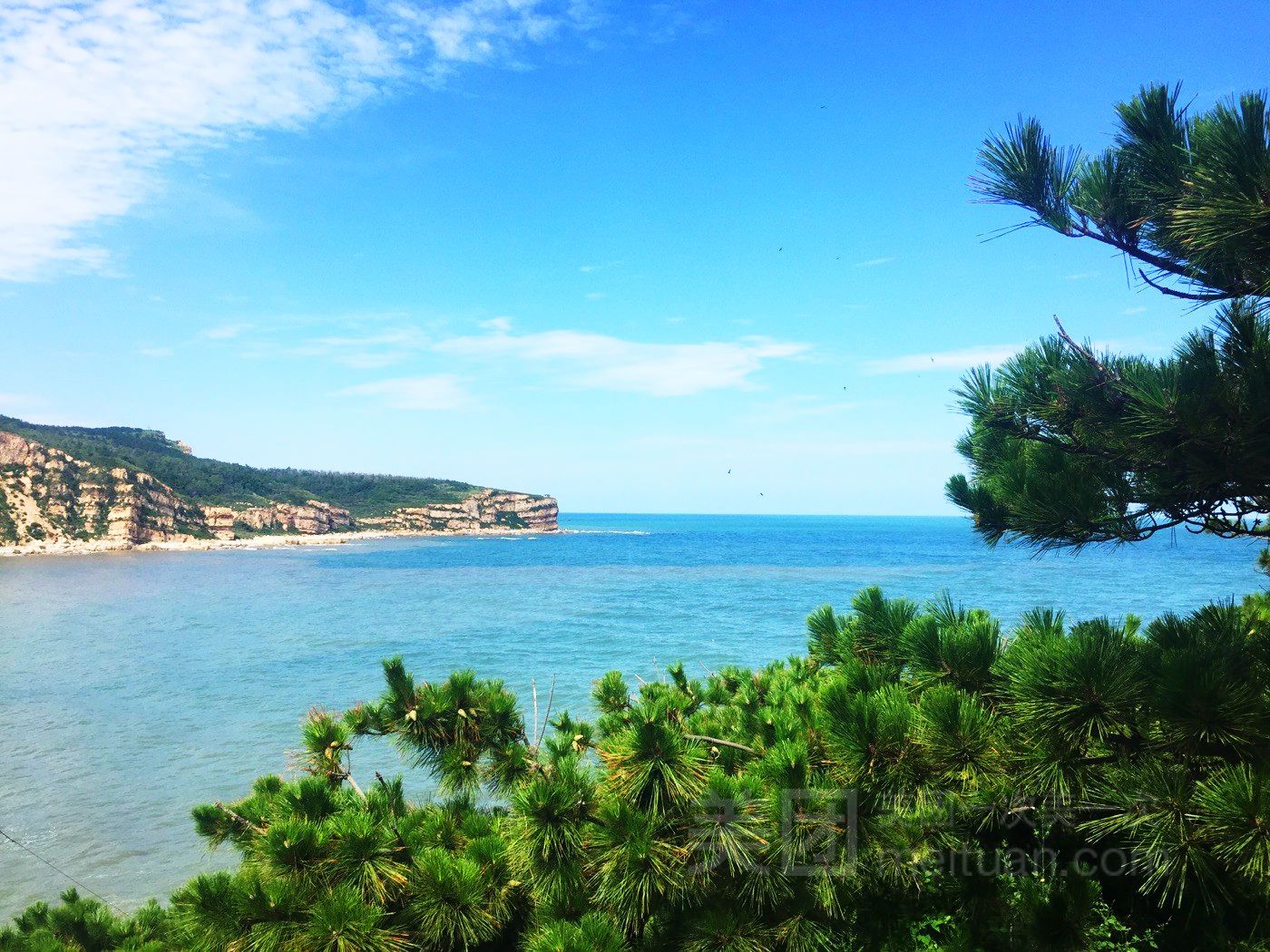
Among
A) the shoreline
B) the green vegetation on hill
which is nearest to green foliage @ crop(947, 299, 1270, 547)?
the shoreline

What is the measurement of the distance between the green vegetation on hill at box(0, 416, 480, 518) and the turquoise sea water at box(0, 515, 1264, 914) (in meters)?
25.5

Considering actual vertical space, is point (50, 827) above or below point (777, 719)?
below

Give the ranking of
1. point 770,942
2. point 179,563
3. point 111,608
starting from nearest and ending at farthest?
1. point 770,942
2. point 111,608
3. point 179,563

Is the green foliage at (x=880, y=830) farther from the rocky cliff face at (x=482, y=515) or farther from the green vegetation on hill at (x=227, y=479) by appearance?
the rocky cliff face at (x=482, y=515)

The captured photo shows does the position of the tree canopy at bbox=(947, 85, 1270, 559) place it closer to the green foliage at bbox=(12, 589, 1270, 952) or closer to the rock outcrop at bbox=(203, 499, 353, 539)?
the green foliage at bbox=(12, 589, 1270, 952)

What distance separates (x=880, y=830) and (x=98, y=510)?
81220mm

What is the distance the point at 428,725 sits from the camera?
4543 millimetres

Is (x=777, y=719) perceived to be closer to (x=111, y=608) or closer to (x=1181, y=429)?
(x=1181, y=429)

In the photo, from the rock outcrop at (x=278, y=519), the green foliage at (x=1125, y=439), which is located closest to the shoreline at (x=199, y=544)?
the rock outcrop at (x=278, y=519)

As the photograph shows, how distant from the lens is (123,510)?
69250 millimetres

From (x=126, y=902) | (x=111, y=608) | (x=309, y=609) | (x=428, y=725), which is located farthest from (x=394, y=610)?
(x=428, y=725)

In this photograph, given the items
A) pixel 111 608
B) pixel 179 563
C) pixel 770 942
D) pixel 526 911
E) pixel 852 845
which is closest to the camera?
pixel 852 845

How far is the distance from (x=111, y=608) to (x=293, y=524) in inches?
2434

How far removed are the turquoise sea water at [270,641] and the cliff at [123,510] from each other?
25.9 ft
